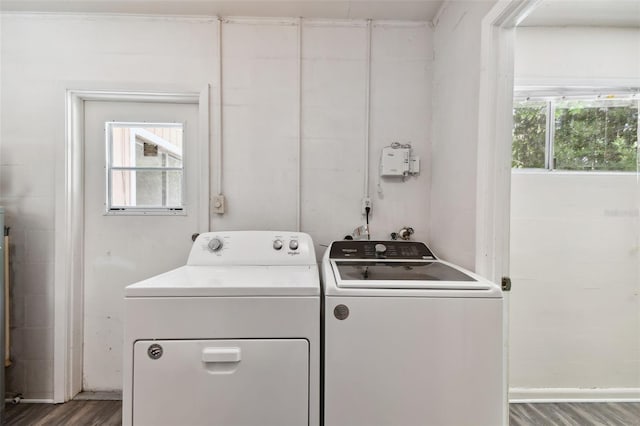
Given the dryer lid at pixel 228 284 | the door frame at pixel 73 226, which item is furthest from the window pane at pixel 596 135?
the door frame at pixel 73 226

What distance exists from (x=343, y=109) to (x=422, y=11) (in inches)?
28.6

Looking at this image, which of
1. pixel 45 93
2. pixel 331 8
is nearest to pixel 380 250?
pixel 331 8

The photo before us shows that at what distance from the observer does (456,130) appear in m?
1.46

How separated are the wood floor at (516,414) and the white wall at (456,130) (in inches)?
43.9

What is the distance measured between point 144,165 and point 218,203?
0.58m

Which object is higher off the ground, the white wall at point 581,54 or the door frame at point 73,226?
the white wall at point 581,54

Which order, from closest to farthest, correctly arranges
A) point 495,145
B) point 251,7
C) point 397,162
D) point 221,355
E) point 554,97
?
1. point 221,355
2. point 495,145
3. point 251,7
4. point 397,162
5. point 554,97

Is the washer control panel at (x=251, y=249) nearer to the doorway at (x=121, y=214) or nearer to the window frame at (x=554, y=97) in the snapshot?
the doorway at (x=121, y=214)

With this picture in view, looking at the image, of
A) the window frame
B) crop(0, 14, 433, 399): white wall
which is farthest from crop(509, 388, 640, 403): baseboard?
the window frame

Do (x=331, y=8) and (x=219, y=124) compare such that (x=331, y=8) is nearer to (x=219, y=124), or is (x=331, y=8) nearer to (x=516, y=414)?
(x=219, y=124)

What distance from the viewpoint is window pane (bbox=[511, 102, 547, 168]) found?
6.14 feet

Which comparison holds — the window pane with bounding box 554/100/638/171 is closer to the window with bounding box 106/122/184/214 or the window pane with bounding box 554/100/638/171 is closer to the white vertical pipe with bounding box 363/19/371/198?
the white vertical pipe with bounding box 363/19/371/198

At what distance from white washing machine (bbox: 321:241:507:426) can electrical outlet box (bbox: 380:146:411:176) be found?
925 millimetres

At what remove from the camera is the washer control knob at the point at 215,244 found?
1.47m
